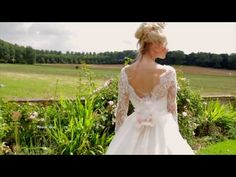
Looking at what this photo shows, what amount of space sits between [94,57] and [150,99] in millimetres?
3048

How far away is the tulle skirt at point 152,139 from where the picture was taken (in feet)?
9.54

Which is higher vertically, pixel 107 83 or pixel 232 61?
pixel 232 61

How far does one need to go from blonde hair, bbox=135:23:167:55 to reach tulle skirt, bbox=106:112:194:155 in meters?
0.47

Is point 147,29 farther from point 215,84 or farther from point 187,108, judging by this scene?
point 215,84

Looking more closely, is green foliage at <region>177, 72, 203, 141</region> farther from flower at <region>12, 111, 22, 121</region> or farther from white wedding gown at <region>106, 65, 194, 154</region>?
white wedding gown at <region>106, 65, 194, 154</region>

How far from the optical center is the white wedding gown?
2938mm

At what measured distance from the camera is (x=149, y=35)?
9.81 ft

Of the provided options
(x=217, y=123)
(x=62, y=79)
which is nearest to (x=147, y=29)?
(x=62, y=79)

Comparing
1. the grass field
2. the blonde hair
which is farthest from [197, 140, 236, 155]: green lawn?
the blonde hair

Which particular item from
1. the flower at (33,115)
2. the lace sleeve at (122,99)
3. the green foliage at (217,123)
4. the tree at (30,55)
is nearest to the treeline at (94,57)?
the tree at (30,55)

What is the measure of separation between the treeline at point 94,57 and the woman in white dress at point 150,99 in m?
2.67

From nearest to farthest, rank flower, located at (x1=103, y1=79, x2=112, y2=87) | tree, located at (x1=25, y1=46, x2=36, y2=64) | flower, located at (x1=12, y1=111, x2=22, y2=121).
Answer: flower, located at (x1=12, y1=111, x2=22, y2=121), flower, located at (x1=103, y1=79, x2=112, y2=87), tree, located at (x1=25, y1=46, x2=36, y2=64)
